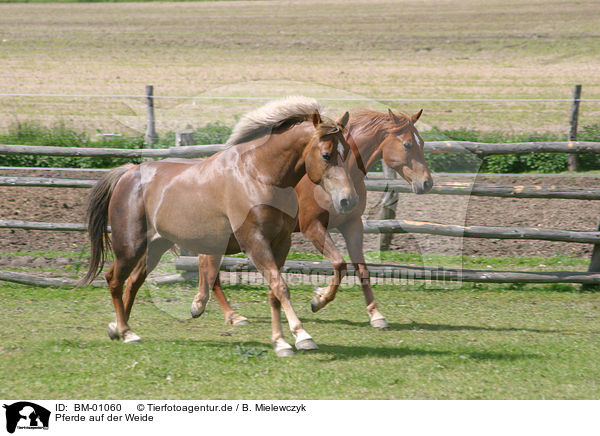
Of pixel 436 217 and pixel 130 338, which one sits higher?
pixel 130 338

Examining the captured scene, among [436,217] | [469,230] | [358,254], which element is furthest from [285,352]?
[436,217]

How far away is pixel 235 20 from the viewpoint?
132ft

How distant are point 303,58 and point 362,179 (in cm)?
2406

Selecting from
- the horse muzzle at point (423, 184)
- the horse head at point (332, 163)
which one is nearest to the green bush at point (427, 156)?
the horse muzzle at point (423, 184)

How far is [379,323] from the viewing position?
6492mm

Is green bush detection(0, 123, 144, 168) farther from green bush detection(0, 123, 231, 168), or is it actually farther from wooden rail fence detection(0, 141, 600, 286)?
wooden rail fence detection(0, 141, 600, 286)

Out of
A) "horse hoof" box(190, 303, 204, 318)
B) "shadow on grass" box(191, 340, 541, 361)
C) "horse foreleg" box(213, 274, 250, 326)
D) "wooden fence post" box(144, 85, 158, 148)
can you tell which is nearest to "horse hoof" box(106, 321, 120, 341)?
"shadow on grass" box(191, 340, 541, 361)

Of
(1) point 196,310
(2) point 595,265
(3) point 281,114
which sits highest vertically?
(3) point 281,114

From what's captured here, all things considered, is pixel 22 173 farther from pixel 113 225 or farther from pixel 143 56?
pixel 143 56

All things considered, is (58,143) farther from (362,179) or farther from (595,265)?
(595,265)

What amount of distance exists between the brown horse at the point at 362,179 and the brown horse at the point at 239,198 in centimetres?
93

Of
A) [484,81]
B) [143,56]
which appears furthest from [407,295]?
[143,56]

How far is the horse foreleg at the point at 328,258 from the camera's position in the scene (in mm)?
6113

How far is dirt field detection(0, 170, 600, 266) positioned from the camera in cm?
931
